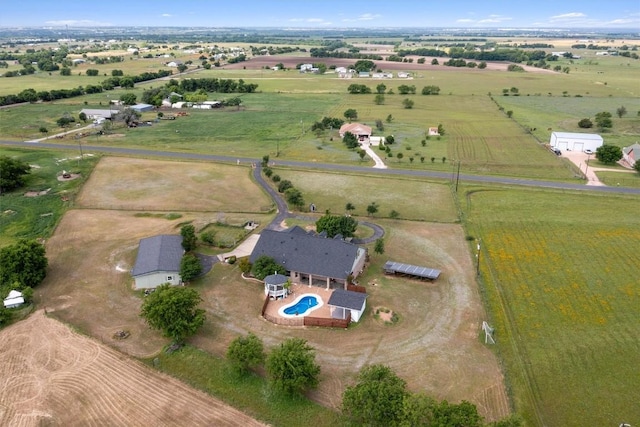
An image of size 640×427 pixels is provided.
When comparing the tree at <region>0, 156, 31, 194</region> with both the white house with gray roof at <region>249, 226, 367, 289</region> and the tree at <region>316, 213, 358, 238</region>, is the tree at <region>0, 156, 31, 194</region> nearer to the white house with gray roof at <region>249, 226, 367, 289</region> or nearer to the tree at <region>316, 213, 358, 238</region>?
the white house with gray roof at <region>249, 226, 367, 289</region>

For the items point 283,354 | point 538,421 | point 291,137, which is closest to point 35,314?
point 283,354

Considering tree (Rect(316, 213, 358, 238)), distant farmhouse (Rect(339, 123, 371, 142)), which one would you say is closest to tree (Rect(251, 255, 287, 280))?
tree (Rect(316, 213, 358, 238))

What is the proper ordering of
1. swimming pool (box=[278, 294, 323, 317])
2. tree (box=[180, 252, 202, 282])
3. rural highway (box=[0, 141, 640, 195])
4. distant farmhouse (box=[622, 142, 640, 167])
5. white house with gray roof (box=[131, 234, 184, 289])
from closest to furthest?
1. swimming pool (box=[278, 294, 323, 317])
2. white house with gray roof (box=[131, 234, 184, 289])
3. tree (box=[180, 252, 202, 282])
4. rural highway (box=[0, 141, 640, 195])
5. distant farmhouse (box=[622, 142, 640, 167])

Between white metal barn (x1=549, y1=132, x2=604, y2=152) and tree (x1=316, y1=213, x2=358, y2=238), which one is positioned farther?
white metal barn (x1=549, y1=132, x2=604, y2=152)

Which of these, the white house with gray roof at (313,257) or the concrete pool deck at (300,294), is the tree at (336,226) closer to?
the white house with gray roof at (313,257)

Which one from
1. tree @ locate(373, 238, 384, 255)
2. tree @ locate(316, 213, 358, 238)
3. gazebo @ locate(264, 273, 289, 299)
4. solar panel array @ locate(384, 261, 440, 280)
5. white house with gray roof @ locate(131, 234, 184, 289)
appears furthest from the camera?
tree @ locate(316, 213, 358, 238)

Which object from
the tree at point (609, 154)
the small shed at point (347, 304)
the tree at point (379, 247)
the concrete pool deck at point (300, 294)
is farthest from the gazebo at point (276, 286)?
the tree at point (609, 154)
